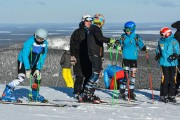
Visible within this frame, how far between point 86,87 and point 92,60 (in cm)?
72

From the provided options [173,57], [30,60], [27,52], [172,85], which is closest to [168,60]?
[173,57]

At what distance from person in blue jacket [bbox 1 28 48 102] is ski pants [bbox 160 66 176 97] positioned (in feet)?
11.0

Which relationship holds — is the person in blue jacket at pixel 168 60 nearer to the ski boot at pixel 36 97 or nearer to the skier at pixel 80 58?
the skier at pixel 80 58

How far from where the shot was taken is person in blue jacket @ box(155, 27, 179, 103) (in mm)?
10805

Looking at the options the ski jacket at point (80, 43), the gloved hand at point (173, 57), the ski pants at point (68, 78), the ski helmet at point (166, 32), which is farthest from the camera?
the ski pants at point (68, 78)

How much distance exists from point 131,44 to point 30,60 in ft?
9.45

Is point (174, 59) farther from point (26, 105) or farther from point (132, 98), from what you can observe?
point (26, 105)

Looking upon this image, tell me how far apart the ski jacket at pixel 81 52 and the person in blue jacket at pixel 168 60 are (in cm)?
200

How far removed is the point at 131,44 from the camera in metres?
11.0

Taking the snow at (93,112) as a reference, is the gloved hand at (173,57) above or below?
above

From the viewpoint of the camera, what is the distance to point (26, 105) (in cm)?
941

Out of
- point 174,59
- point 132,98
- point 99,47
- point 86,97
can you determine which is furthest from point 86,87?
point 174,59

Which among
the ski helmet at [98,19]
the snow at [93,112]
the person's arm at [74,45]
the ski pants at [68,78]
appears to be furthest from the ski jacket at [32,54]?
the ski pants at [68,78]

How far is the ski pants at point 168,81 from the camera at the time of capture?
10938 millimetres
